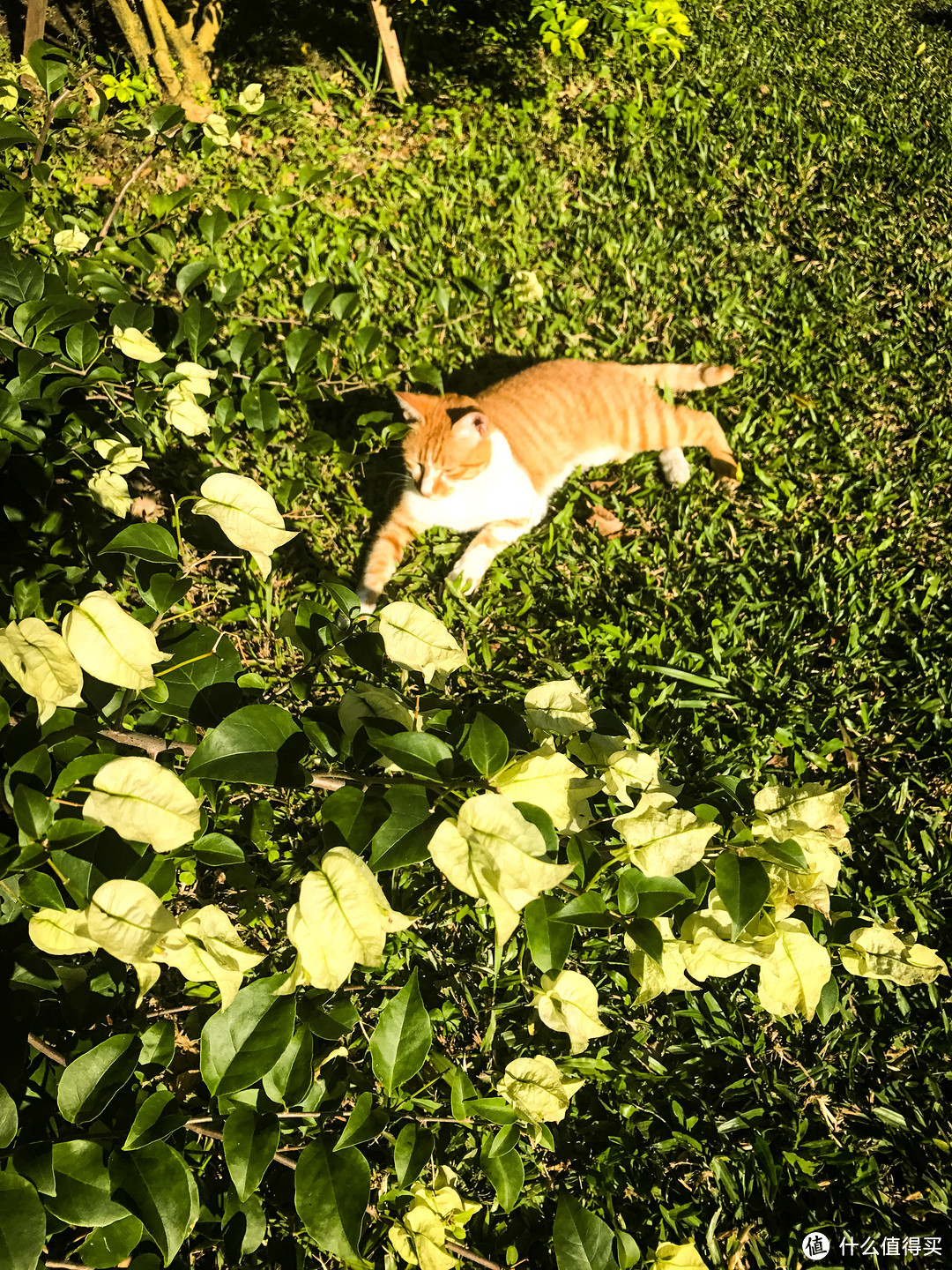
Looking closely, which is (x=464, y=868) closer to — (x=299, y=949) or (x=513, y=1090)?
(x=299, y=949)

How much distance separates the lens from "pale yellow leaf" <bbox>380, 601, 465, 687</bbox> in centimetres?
93

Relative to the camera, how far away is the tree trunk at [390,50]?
2.94 metres

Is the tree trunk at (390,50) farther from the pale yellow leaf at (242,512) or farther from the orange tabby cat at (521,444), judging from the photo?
the pale yellow leaf at (242,512)

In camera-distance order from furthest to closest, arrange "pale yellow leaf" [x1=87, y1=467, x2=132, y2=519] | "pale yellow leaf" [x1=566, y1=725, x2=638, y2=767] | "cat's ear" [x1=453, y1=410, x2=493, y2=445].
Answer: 1. "cat's ear" [x1=453, y1=410, x2=493, y2=445]
2. "pale yellow leaf" [x1=87, y1=467, x2=132, y2=519]
3. "pale yellow leaf" [x1=566, y1=725, x2=638, y2=767]

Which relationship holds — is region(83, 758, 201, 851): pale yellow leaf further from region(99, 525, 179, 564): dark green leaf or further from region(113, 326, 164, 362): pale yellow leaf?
region(113, 326, 164, 362): pale yellow leaf

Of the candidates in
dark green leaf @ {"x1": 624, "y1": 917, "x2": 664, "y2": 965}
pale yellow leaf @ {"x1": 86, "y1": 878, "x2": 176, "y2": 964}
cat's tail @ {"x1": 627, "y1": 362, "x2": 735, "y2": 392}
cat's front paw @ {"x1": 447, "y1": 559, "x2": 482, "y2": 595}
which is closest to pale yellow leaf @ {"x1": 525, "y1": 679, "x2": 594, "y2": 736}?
dark green leaf @ {"x1": 624, "y1": 917, "x2": 664, "y2": 965}

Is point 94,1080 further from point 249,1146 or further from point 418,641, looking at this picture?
point 418,641

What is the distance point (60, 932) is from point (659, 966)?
701 millimetres

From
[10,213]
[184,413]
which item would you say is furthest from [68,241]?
[184,413]

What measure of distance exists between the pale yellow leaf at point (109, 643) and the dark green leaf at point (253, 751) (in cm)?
11

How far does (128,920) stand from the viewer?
73 centimetres

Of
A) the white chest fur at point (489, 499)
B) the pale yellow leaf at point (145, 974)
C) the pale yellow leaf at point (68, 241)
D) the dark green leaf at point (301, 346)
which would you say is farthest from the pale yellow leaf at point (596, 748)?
the pale yellow leaf at point (68, 241)

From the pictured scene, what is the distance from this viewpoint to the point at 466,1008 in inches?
72.3

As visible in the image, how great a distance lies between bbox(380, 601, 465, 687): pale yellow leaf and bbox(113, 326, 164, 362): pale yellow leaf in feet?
2.90
